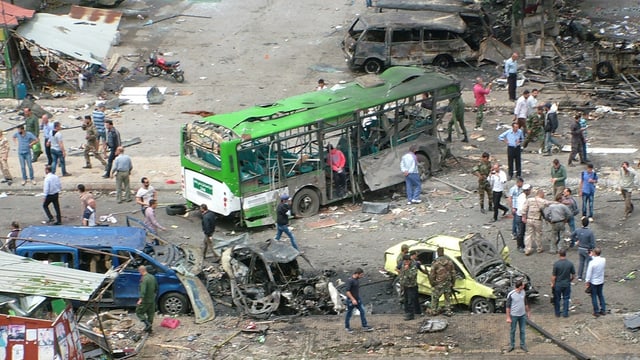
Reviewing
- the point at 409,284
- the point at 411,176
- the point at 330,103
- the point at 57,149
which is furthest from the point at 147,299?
the point at 57,149

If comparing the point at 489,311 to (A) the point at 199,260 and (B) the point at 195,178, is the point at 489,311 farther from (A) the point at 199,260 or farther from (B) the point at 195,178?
(B) the point at 195,178

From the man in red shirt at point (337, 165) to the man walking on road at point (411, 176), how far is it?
1.29 m

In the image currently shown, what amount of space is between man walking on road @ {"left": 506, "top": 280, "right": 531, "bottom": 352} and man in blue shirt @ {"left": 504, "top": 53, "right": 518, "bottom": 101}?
13552 millimetres

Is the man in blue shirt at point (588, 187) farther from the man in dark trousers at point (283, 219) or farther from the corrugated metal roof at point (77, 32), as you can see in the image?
the corrugated metal roof at point (77, 32)

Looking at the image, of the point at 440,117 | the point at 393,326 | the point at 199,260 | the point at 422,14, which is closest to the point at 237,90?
the point at 422,14

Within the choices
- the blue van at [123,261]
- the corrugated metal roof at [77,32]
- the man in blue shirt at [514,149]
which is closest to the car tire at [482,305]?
the blue van at [123,261]

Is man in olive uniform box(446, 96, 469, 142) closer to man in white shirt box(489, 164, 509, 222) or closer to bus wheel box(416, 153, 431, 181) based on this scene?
bus wheel box(416, 153, 431, 181)

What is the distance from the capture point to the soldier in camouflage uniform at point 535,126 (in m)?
27.2

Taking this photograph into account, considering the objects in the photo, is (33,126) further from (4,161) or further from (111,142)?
(111,142)

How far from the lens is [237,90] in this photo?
33.1 metres

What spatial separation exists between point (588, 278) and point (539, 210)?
3.03 metres

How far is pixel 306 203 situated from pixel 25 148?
265 inches

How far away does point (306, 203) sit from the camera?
79.7ft

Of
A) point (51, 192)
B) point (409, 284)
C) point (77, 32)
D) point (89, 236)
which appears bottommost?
point (409, 284)
